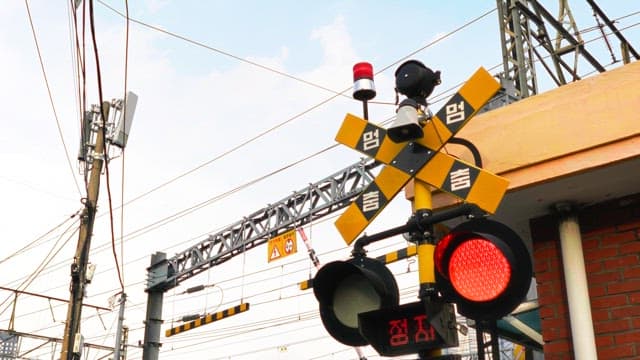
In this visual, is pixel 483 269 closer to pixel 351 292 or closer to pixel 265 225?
pixel 351 292

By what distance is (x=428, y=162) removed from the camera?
310cm

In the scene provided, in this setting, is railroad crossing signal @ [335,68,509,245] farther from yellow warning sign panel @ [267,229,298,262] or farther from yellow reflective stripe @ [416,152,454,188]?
yellow warning sign panel @ [267,229,298,262]

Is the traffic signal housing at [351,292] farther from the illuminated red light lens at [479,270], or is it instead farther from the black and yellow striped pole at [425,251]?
the illuminated red light lens at [479,270]

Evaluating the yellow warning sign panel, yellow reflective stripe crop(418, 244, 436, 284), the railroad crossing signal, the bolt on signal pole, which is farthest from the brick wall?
the yellow warning sign panel

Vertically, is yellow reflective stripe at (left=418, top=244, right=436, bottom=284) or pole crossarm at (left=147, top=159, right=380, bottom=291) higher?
pole crossarm at (left=147, top=159, right=380, bottom=291)

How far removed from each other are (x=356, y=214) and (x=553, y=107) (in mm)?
1399

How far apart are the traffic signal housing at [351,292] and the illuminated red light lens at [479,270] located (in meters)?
0.35

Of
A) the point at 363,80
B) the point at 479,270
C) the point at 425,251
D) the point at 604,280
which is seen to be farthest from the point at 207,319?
the point at 479,270

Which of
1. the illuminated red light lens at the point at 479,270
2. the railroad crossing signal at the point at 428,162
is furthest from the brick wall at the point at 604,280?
the illuminated red light lens at the point at 479,270

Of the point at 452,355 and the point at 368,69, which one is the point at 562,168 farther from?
the point at 452,355

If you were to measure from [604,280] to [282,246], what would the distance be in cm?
1527

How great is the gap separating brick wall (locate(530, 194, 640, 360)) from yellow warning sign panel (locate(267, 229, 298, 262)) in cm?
1457

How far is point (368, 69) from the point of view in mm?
3334

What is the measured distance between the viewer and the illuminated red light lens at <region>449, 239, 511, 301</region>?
242 centimetres
